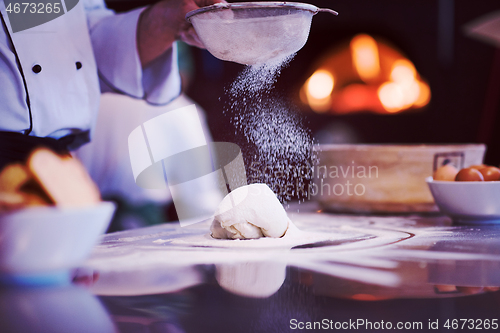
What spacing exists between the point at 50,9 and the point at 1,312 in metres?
0.96

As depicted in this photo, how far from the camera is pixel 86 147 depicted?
2.03 m

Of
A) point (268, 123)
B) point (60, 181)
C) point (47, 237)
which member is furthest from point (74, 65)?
point (47, 237)

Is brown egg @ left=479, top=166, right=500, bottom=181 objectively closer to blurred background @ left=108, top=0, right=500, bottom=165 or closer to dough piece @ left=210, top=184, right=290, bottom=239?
dough piece @ left=210, top=184, right=290, bottom=239

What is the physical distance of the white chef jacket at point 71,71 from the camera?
100 centimetres

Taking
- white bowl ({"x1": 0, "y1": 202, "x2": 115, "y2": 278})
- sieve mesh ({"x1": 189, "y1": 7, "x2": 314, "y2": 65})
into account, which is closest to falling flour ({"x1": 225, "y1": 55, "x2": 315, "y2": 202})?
sieve mesh ({"x1": 189, "y1": 7, "x2": 314, "y2": 65})

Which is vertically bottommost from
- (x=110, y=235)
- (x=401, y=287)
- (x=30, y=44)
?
(x=110, y=235)

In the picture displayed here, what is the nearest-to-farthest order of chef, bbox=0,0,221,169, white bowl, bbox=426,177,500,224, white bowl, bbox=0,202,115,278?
white bowl, bbox=0,202,115,278 < white bowl, bbox=426,177,500,224 < chef, bbox=0,0,221,169

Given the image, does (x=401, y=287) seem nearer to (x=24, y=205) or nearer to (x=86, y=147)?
(x=24, y=205)

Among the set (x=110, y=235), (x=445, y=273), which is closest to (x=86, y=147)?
(x=110, y=235)

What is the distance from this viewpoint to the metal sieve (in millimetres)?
765

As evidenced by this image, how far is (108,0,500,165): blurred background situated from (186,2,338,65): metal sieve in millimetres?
1873

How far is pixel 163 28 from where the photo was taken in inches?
45.1

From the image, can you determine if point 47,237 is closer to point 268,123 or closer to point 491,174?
point 268,123

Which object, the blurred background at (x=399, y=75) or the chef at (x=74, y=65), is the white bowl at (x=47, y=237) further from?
the blurred background at (x=399, y=75)
